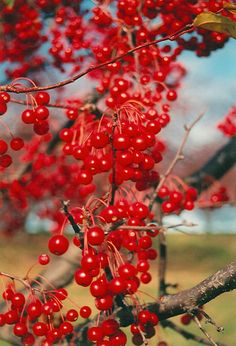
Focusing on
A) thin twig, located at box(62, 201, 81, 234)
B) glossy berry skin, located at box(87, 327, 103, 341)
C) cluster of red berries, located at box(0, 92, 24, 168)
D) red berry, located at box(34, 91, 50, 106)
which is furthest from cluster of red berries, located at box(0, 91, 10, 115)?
glossy berry skin, located at box(87, 327, 103, 341)

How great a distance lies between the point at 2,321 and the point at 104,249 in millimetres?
380

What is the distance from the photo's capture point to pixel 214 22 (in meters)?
1.34

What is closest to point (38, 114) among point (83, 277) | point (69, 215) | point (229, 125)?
point (69, 215)

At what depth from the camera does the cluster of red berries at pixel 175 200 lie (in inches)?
85.8

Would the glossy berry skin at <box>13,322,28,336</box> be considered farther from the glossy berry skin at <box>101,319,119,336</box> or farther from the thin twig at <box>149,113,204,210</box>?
the thin twig at <box>149,113,204,210</box>

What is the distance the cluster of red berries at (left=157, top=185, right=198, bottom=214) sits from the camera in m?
2.18

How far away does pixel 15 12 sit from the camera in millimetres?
3352

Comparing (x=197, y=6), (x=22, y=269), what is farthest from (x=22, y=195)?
(x=22, y=269)

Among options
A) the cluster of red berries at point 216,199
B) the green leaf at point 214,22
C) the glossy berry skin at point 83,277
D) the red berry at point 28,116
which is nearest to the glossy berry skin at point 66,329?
the glossy berry skin at point 83,277

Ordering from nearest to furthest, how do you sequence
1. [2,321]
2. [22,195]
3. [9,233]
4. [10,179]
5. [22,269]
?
[2,321] < [10,179] < [22,195] < [9,233] < [22,269]

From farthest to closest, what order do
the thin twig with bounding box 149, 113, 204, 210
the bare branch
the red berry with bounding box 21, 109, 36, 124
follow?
the bare branch < the thin twig with bounding box 149, 113, 204, 210 < the red berry with bounding box 21, 109, 36, 124

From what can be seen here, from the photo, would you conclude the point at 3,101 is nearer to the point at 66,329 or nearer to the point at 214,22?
the point at 214,22

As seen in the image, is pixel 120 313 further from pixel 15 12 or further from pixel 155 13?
pixel 15 12

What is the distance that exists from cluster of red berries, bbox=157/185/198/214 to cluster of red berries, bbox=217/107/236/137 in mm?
930
